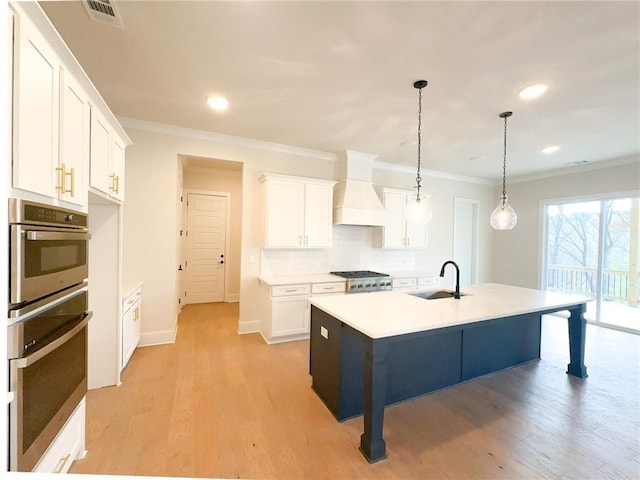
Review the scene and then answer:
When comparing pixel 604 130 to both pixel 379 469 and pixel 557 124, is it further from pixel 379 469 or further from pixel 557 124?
pixel 379 469

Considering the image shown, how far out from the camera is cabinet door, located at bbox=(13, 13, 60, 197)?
105 cm

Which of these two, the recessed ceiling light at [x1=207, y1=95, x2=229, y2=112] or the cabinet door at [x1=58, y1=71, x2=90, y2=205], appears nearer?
the cabinet door at [x1=58, y1=71, x2=90, y2=205]

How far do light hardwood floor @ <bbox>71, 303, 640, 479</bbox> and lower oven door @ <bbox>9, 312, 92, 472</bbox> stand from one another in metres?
0.53

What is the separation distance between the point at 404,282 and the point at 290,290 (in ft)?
6.47

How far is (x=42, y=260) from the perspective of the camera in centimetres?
121

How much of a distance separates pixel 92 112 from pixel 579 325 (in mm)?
4673

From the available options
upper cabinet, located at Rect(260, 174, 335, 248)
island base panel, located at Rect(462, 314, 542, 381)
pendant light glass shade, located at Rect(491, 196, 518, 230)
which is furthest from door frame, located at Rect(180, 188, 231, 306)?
pendant light glass shade, located at Rect(491, 196, 518, 230)

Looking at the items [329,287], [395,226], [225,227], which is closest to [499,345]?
[329,287]

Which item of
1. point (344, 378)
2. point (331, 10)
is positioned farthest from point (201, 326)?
point (331, 10)

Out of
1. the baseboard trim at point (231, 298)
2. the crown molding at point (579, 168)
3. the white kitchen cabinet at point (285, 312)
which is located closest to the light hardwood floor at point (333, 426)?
the white kitchen cabinet at point (285, 312)

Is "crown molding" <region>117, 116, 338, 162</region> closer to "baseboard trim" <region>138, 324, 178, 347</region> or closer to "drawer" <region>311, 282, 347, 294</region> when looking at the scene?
"drawer" <region>311, 282, 347, 294</region>

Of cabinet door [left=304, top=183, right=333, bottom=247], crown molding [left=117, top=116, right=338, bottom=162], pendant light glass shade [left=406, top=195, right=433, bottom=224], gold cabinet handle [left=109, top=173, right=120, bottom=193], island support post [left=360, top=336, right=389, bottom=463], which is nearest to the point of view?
island support post [left=360, top=336, right=389, bottom=463]

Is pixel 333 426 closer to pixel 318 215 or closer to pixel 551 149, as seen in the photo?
pixel 318 215

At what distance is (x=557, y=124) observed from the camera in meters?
3.18
